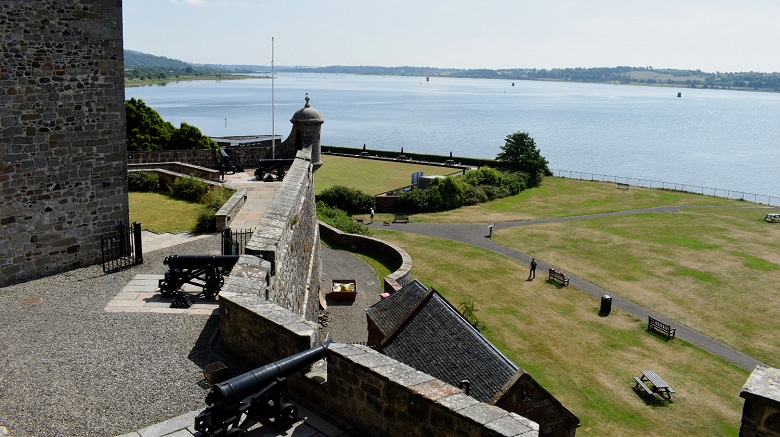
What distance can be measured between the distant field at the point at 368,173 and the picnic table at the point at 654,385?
92.1 ft

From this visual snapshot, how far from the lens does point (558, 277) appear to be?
30.2 m

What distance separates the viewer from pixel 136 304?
10.6 meters

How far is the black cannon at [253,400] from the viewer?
553 centimetres

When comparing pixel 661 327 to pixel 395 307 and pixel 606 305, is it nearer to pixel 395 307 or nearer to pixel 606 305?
pixel 606 305

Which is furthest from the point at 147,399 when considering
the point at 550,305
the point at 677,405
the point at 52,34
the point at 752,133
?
the point at 752,133

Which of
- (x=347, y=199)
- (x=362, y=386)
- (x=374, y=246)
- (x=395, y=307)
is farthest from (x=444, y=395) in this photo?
(x=347, y=199)

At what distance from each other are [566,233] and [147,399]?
120 ft

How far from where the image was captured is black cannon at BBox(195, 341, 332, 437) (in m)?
5.53

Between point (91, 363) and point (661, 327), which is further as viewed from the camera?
point (661, 327)

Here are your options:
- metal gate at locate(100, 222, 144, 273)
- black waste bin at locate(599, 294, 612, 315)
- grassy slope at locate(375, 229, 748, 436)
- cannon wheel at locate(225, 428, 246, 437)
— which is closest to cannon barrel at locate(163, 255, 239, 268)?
metal gate at locate(100, 222, 144, 273)

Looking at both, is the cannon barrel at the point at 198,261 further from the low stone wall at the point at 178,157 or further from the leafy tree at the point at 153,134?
the leafy tree at the point at 153,134

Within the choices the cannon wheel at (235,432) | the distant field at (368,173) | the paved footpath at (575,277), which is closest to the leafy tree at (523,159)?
the distant field at (368,173)

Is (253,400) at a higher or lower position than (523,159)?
higher

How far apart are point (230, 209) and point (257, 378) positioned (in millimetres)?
11698
